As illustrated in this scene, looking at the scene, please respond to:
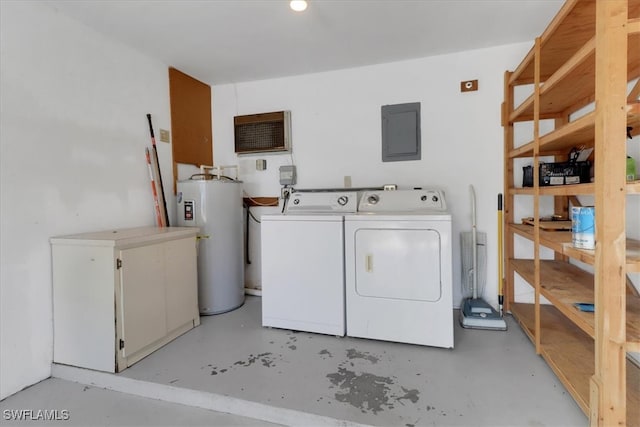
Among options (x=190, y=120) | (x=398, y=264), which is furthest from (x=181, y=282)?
(x=190, y=120)

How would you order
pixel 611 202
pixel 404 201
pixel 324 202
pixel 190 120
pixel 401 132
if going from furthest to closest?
pixel 190 120 → pixel 401 132 → pixel 324 202 → pixel 404 201 → pixel 611 202

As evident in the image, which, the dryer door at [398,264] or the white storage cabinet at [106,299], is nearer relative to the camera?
the white storage cabinet at [106,299]

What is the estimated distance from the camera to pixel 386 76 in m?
3.01

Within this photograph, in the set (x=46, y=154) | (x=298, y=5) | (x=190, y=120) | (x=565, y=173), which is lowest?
(x=565, y=173)

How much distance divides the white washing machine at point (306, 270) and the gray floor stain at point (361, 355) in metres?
0.21

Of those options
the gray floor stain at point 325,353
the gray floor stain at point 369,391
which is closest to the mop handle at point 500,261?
the gray floor stain at point 369,391

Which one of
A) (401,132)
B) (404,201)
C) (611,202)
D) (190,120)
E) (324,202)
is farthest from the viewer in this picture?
(190,120)

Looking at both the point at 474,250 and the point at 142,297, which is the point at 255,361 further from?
the point at 474,250

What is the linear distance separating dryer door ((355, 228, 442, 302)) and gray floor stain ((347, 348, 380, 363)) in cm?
39

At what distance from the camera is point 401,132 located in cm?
296

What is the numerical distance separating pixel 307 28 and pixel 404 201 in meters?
1.57

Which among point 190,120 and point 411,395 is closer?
point 411,395

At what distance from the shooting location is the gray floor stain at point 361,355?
2.01 metres

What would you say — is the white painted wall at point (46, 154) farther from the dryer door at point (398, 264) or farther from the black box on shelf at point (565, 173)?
the black box on shelf at point (565, 173)
